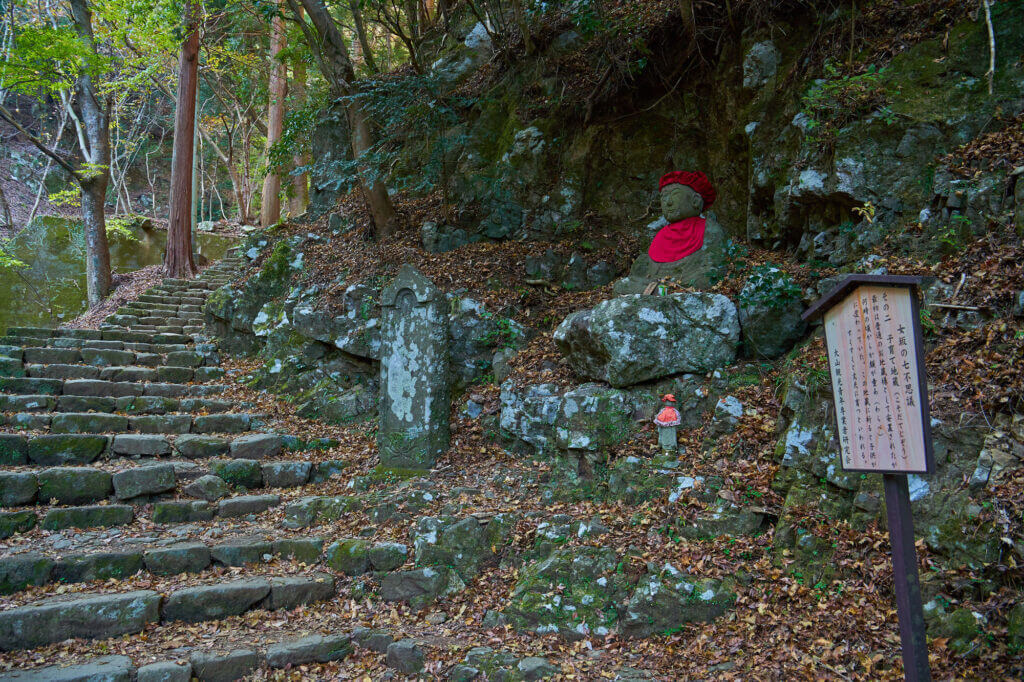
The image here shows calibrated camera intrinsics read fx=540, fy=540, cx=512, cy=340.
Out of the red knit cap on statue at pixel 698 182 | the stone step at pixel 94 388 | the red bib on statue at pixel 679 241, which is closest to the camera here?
the red bib on statue at pixel 679 241

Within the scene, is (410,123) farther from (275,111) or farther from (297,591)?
(275,111)

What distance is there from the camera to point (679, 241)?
642cm

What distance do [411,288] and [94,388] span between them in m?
4.68

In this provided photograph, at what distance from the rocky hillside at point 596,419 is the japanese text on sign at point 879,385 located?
4.19 feet

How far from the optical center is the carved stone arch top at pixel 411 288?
21.1 feet

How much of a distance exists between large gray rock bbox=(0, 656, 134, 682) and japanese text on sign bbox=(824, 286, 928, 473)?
4452mm

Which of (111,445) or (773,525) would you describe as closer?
(773,525)

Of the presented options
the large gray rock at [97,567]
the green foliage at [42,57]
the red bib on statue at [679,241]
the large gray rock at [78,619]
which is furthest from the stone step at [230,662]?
the green foliage at [42,57]

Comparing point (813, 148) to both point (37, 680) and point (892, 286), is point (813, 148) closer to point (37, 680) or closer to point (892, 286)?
point (892, 286)

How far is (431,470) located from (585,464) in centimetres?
182

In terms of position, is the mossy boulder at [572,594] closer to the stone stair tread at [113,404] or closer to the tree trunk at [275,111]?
the stone stair tread at [113,404]

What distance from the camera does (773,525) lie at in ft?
13.6

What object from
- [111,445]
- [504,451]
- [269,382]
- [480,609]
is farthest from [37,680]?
[269,382]

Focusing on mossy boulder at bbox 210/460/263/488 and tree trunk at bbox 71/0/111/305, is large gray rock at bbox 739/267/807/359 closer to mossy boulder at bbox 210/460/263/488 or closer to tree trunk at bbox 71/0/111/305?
mossy boulder at bbox 210/460/263/488
